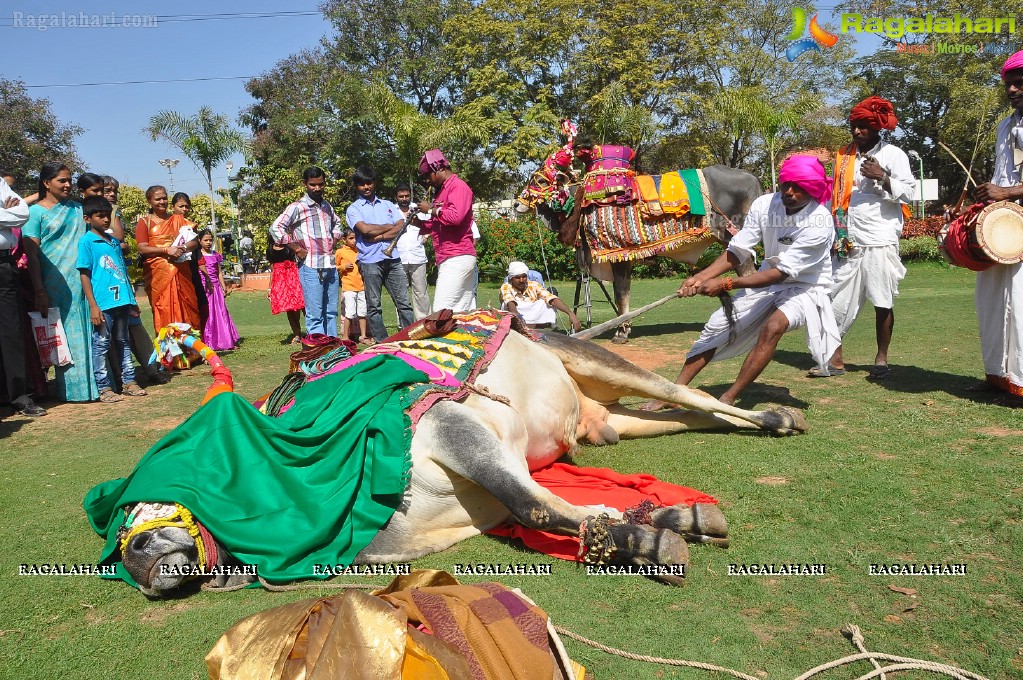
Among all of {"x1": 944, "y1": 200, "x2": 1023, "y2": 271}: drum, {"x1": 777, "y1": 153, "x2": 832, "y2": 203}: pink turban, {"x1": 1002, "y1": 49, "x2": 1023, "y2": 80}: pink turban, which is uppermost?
{"x1": 1002, "y1": 49, "x2": 1023, "y2": 80}: pink turban

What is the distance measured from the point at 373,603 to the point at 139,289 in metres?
28.3

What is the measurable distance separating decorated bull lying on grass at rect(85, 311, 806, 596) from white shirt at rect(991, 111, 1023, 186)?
4.07m

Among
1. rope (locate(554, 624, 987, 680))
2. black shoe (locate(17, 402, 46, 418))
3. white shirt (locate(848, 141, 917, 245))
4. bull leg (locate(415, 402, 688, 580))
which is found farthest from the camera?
black shoe (locate(17, 402, 46, 418))

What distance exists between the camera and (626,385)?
16.7 ft

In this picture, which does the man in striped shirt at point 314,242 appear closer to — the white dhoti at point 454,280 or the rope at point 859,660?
the white dhoti at point 454,280

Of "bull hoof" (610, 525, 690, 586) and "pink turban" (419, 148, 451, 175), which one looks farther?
"pink turban" (419, 148, 451, 175)

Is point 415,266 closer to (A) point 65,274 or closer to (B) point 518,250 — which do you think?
(A) point 65,274

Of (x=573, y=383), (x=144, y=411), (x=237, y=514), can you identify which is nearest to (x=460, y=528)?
(x=237, y=514)

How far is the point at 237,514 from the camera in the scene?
3.53 metres

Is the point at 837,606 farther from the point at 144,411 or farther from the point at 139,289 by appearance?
the point at 139,289

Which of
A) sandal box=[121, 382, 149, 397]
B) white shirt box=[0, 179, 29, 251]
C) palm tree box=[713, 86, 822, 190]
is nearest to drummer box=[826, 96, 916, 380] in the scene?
sandal box=[121, 382, 149, 397]

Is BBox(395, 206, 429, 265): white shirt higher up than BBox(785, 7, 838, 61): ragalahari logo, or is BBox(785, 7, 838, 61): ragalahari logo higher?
BBox(785, 7, 838, 61): ragalahari logo

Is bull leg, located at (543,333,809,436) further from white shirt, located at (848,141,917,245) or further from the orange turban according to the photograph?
the orange turban

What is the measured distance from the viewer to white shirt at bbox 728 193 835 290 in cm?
592
